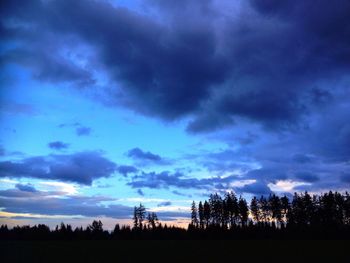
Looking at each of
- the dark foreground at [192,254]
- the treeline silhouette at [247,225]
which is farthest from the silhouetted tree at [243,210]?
the dark foreground at [192,254]

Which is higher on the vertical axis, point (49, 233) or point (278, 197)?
point (278, 197)

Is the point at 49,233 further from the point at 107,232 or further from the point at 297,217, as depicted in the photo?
the point at 297,217

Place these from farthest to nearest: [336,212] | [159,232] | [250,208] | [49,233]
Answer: [250,208] → [49,233] → [336,212] → [159,232]

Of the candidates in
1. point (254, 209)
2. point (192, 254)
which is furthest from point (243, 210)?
point (192, 254)

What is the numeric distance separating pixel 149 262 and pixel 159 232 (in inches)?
3643

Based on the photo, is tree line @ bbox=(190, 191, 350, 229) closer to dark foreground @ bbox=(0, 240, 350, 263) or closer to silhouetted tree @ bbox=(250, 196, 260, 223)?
silhouetted tree @ bbox=(250, 196, 260, 223)

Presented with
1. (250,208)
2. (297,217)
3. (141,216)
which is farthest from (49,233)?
(297,217)

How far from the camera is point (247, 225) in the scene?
11700 centimetres

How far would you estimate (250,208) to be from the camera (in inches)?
6550

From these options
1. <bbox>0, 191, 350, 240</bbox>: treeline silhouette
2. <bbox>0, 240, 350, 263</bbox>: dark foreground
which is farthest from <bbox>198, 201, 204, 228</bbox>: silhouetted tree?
<bbox>0, 240, 350, 263</bbox>: dark foreground

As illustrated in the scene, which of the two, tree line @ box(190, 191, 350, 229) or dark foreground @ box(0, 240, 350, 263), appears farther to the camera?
tree line @ box(190, 191, 350, 229)

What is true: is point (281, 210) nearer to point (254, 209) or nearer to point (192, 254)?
point (254, 209)

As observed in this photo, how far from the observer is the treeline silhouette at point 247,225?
10776cm

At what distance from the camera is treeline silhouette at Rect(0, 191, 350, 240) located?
354ft
